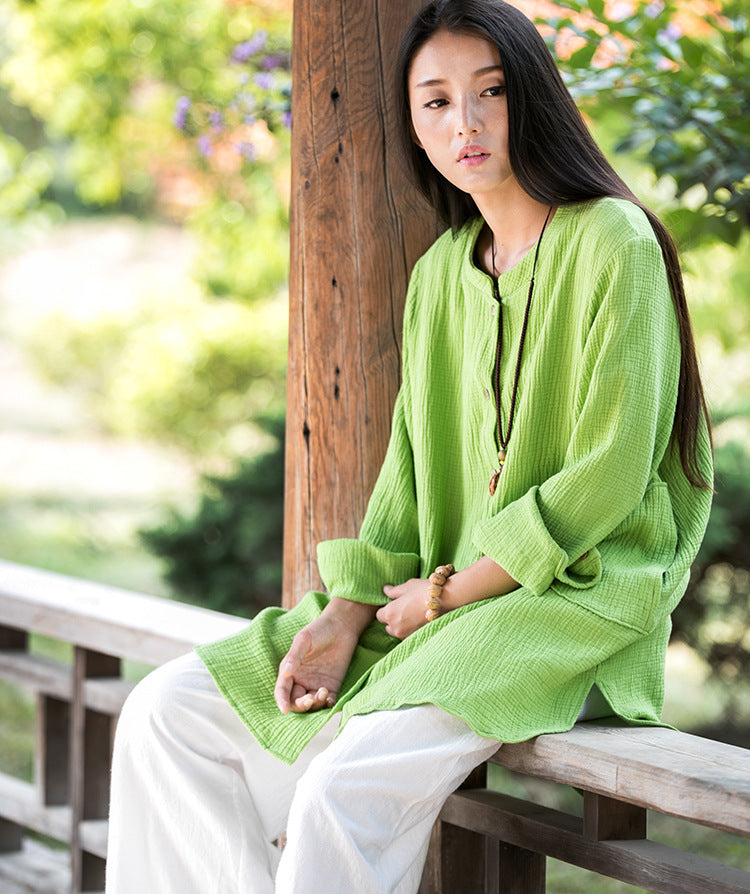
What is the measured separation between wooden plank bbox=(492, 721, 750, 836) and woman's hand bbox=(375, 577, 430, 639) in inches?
10.0

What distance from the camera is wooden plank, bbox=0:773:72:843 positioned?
2.63 m

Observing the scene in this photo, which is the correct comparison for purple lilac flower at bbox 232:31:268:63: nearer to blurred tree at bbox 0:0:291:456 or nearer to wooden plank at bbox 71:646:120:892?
blurred tree at bbox 0:0:291:456

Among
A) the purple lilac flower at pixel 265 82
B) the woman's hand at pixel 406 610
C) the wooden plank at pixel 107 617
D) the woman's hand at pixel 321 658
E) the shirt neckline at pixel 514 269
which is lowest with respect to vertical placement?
the wooden plank at pixel 107 617

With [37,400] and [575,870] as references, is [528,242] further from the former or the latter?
[37,400]

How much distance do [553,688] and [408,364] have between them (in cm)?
66

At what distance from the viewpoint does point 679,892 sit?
1.53 m

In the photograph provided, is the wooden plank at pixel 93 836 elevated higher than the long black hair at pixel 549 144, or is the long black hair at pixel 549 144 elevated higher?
the long black hair at pixel 549 144

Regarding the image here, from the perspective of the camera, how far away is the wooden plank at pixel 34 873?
269cm

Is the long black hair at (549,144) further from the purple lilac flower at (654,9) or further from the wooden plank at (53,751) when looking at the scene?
the wooden plank at (53,751)

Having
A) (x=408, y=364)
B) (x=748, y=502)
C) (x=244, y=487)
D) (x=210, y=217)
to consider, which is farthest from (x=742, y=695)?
(x=210, y=217)

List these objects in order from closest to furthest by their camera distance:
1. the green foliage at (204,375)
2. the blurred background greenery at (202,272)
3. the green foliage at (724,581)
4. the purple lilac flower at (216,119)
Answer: the blurred background greenery at (202,272) → the purple lilac flower at (216,119) → the green foliage at (724,581) → the green foliage at (204,375)

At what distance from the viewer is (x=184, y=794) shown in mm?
1771

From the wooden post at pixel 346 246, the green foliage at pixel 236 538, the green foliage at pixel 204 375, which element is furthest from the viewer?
the green foliage at pixel 204 375

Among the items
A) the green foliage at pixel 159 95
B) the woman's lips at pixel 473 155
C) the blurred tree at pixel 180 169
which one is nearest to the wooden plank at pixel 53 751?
the woman's lips at pixel 473 155
